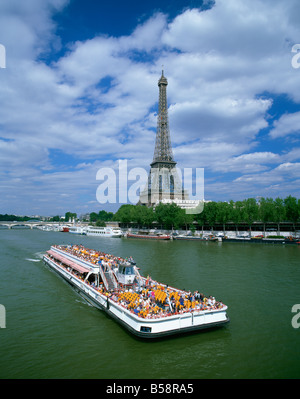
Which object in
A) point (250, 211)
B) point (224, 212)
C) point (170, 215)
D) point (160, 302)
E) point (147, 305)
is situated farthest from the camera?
point (170, 215)

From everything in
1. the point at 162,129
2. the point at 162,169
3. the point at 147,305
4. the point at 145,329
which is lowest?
the point at 145,329

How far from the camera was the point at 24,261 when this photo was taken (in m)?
42.1

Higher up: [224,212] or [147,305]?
[224,212]

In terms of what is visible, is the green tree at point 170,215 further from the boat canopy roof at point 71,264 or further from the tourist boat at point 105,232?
the boat canopy roof at point 71,264

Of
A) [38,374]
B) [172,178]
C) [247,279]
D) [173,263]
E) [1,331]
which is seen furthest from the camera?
[172,178]

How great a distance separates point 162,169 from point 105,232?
45586 mm

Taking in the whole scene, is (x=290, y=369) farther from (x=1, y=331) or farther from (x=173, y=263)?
(x=173, y=263)

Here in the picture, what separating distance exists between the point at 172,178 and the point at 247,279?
355 feet

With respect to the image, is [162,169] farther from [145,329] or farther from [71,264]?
[145,329]

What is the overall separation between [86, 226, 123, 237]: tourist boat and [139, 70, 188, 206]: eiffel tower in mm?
33371

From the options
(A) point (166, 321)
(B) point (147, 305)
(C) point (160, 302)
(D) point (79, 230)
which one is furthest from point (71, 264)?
(D) point (79, 230)

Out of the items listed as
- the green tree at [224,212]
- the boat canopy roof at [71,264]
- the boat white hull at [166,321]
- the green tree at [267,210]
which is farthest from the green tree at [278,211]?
the boat white hull at [166,321]

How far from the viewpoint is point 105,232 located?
99.8 meters
